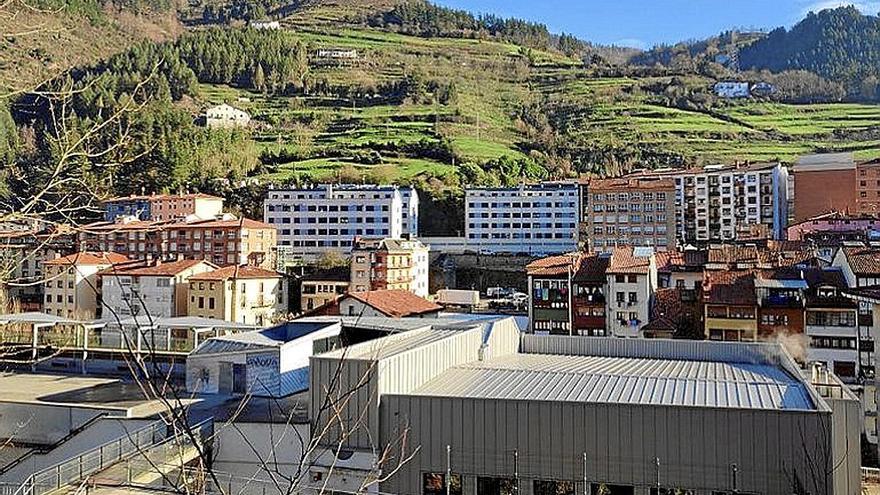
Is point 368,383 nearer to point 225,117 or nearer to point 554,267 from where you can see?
point 554,267

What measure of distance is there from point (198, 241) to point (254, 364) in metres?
29.2

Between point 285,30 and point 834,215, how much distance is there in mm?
85988

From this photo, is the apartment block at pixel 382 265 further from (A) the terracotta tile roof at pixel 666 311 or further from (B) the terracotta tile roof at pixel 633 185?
(A) the terracotta tile roof at pixel 666 311

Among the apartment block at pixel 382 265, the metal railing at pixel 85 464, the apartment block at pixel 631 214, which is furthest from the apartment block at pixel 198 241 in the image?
the metal railing at pixel 85 464

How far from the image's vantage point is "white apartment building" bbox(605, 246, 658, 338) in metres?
30.0

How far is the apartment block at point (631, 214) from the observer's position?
49312 millimetres

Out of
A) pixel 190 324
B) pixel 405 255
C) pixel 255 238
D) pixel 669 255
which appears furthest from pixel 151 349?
pixel 255 238

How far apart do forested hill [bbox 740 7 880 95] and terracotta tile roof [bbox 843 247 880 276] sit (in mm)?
100321

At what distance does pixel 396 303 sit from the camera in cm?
3406

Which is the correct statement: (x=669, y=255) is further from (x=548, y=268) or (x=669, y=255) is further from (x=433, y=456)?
(x=433, y=456)

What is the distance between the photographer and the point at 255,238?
4756 cm

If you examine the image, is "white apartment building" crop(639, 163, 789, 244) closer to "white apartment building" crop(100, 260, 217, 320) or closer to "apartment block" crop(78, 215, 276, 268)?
"apartment block" crop(78, 215, 276, 268)

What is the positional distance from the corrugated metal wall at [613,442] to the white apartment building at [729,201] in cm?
4183

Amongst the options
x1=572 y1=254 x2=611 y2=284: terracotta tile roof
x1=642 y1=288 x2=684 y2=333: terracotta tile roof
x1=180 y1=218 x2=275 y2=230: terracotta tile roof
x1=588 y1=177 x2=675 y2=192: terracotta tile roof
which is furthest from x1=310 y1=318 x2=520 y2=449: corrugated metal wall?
x1=588 y1=177 x2=675 y2=192: terracotta tile roof
